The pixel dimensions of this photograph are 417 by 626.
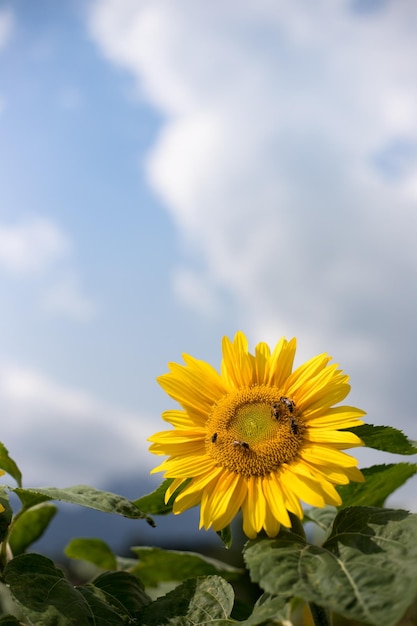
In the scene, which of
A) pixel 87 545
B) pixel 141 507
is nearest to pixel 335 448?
pixel 141 507

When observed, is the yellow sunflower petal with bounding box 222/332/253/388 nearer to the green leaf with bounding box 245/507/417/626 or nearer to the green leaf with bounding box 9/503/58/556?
the green leaf with bounding box 245/507/417/626

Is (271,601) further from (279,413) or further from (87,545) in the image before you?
(87,545)

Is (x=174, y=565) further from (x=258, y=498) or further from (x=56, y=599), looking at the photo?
(x=258, y=498)

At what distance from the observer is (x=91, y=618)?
5.75ft

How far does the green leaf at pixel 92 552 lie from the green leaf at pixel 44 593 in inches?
29.9

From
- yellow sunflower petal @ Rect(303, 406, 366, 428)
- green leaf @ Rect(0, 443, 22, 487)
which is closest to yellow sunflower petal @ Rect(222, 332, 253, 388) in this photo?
yellow sunflower petal @ Rect(303, 406, 366, 428)

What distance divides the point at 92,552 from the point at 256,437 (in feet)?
3.71

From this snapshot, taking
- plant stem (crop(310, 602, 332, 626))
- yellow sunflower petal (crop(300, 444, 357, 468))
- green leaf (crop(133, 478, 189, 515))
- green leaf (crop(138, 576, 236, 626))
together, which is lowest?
green leaf (crop(138, 576, 236, 626))

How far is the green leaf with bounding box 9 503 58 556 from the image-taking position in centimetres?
250

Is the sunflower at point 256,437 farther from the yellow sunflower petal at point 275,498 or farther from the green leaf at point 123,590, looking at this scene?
the green leaf at point 123,590

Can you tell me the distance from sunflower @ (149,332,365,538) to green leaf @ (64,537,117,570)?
3.01ft

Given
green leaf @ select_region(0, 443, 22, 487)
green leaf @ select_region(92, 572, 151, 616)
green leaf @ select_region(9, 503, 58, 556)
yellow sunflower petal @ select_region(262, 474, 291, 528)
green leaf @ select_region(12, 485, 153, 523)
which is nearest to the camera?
yellow sunflower petal @ select_region(262, 474, 291, 528)

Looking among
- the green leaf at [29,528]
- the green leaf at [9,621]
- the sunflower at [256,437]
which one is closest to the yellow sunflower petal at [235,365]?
the sunflower at [256,437]

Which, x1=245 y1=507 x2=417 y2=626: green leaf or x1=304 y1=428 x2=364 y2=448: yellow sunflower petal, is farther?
x1=304 y1=428 x2=364 y2=448: yellow sunflower petal
